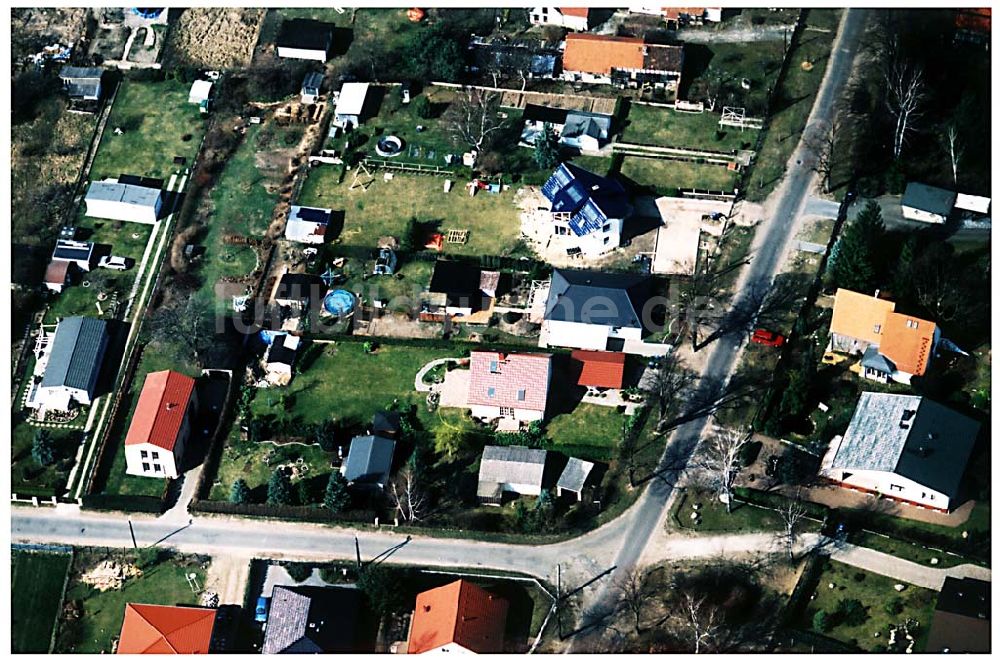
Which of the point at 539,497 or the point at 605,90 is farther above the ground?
the point at 605,90

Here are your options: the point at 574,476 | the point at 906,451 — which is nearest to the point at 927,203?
the point at 906,451

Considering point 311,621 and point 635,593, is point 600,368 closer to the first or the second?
point 635,593

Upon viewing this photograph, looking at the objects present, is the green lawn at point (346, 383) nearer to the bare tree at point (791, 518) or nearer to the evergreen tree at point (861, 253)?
the bare tree at point (791, 518)

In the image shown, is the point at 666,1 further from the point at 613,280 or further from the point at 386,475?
the point at 386,475

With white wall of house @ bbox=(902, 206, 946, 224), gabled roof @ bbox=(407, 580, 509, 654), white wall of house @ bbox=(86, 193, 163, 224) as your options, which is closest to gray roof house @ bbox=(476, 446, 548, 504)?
gabled roof @ bbox=(407, 580, 509, 654)

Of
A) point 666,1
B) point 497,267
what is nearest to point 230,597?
point 497,267
